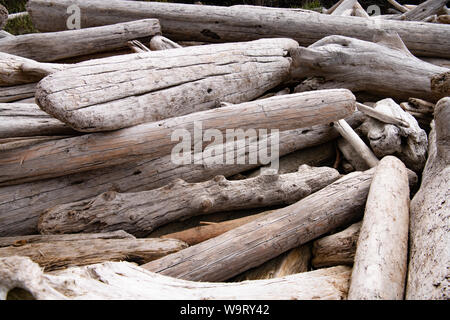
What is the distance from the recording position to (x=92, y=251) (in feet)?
9.28

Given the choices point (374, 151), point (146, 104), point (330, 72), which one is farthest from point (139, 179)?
point (330, 72)

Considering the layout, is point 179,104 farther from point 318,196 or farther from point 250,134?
point 318,196

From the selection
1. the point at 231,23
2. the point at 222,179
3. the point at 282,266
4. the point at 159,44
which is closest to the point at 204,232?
the point at 222,179

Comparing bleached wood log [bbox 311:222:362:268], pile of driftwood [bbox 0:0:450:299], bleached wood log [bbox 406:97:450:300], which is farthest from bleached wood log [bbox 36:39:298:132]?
bleached wood log [bbox 406:97:450:300]

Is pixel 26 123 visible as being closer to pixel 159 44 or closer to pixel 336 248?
pixel 159 44

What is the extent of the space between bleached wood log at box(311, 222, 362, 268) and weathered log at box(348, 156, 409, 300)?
0.18 m

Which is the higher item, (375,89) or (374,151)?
(375,89)

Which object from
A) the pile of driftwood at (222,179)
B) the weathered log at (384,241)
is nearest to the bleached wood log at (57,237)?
the pile of driftwood at (222,179)

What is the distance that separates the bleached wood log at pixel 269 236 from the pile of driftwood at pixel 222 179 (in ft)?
0.03

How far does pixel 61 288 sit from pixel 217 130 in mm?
1815

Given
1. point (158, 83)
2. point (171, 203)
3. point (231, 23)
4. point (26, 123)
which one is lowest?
point (171, 203)

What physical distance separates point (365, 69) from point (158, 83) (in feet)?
8.16

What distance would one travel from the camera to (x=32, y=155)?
125 inches

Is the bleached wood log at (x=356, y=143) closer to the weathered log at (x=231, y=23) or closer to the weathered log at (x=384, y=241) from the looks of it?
the weathered log at (x=384, y=241)
